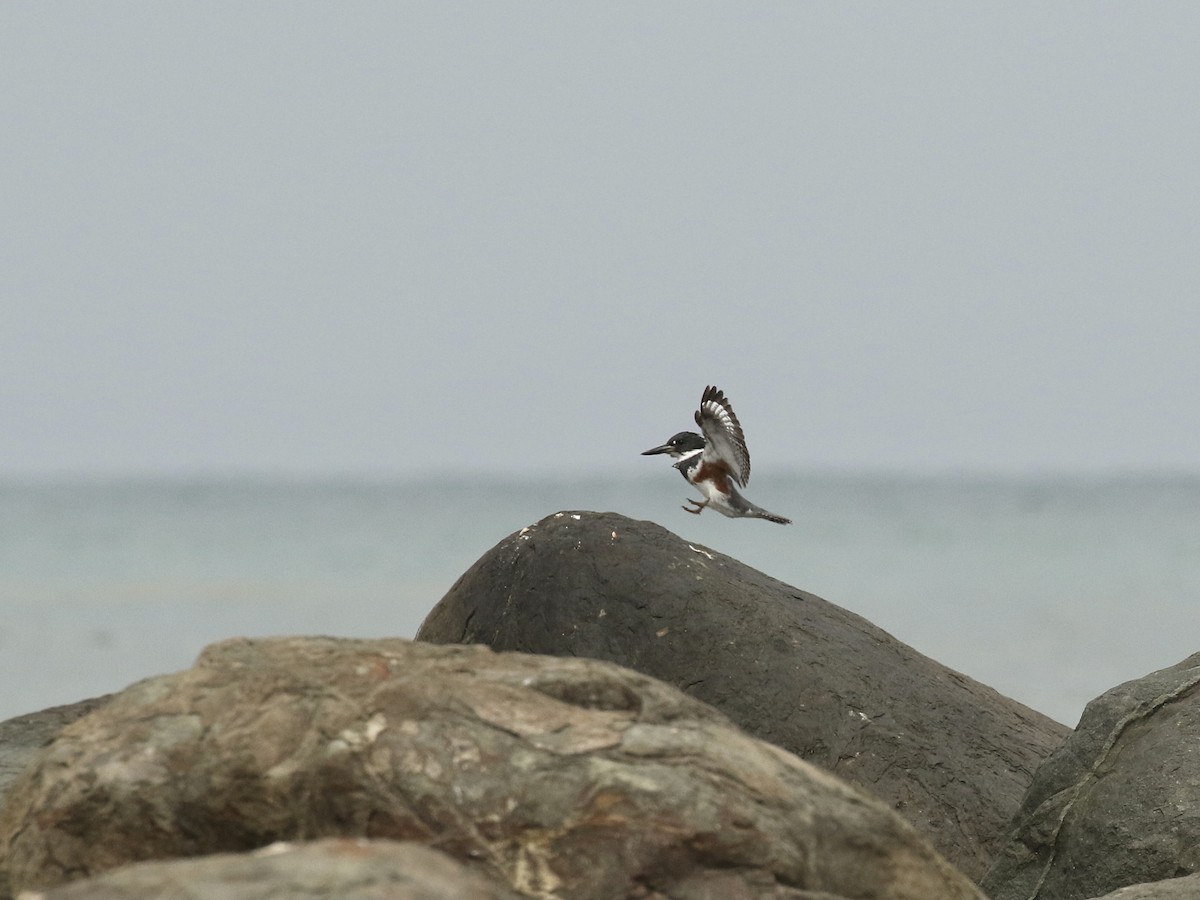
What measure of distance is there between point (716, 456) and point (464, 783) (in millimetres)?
5476

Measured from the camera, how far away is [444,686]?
154 inches

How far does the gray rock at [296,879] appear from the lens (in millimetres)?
2596

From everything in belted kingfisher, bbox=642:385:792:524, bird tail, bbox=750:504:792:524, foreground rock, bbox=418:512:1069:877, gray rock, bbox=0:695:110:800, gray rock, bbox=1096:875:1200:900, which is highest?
belted kingfisher, bbox=642:385:792:524

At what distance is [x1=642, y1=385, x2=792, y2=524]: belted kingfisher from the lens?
8484mm

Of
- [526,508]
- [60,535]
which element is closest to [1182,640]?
[60,535]

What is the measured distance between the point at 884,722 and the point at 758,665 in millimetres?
678

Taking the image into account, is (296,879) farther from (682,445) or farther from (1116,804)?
(682,445)

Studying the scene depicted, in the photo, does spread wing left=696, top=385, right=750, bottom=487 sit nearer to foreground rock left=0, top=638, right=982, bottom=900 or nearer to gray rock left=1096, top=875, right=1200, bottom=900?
gray rock left=1096, top=875, right=1200, bottom=900

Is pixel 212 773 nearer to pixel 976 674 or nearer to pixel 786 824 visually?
pixel 786 824

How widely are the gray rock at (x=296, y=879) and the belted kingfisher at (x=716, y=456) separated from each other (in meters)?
5.83

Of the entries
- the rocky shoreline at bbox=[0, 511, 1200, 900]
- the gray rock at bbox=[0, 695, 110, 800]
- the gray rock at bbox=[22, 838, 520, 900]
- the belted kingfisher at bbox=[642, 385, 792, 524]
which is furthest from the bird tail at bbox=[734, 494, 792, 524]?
the gray rock at bbox=[22, 838, 520, 900]

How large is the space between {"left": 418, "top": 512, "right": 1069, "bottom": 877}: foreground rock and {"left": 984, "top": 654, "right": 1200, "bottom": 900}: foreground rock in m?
0.47

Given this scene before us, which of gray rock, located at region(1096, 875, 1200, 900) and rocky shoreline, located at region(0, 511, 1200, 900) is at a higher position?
rocky shoreline, located at region(0, 511, 1200, 900)

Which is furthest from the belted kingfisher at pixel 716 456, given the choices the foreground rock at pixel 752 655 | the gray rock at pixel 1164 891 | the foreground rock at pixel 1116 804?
the gray rock at pixel 1164 891
